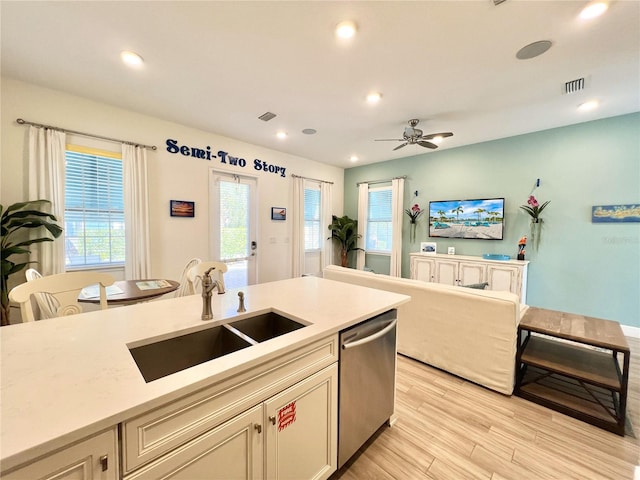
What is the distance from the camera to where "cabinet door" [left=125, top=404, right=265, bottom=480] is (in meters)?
0.80

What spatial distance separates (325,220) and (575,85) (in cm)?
453

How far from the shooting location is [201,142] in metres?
4.11

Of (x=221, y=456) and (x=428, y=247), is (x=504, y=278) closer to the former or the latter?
(x=428, y=247)

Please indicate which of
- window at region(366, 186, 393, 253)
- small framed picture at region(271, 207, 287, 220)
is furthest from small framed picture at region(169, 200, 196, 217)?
window at region(366, 186, 393, 253)

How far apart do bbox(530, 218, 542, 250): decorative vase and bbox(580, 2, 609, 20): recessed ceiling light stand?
9.83 ft

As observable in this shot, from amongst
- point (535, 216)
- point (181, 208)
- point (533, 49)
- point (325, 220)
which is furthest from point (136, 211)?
point (535, 216)

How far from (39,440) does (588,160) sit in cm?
570

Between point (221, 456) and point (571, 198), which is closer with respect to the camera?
point (221, 456)

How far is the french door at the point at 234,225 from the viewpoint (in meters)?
4.34

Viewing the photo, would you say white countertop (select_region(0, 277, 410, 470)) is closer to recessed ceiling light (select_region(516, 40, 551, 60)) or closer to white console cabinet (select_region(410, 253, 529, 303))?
recessed ceiling light (select_region(516, 40, 551, 60))

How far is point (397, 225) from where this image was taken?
5.62 metres

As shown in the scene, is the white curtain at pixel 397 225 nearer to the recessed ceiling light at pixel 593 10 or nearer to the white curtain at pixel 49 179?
the recessed ceiling light at pixel 593 10

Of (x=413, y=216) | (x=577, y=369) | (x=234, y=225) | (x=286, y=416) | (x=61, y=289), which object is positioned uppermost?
(x=413, y=216)

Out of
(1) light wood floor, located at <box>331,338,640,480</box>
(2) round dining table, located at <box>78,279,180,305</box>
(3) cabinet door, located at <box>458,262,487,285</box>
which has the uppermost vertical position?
(2) round dining table, located at <box>78,279,180,305</box>
